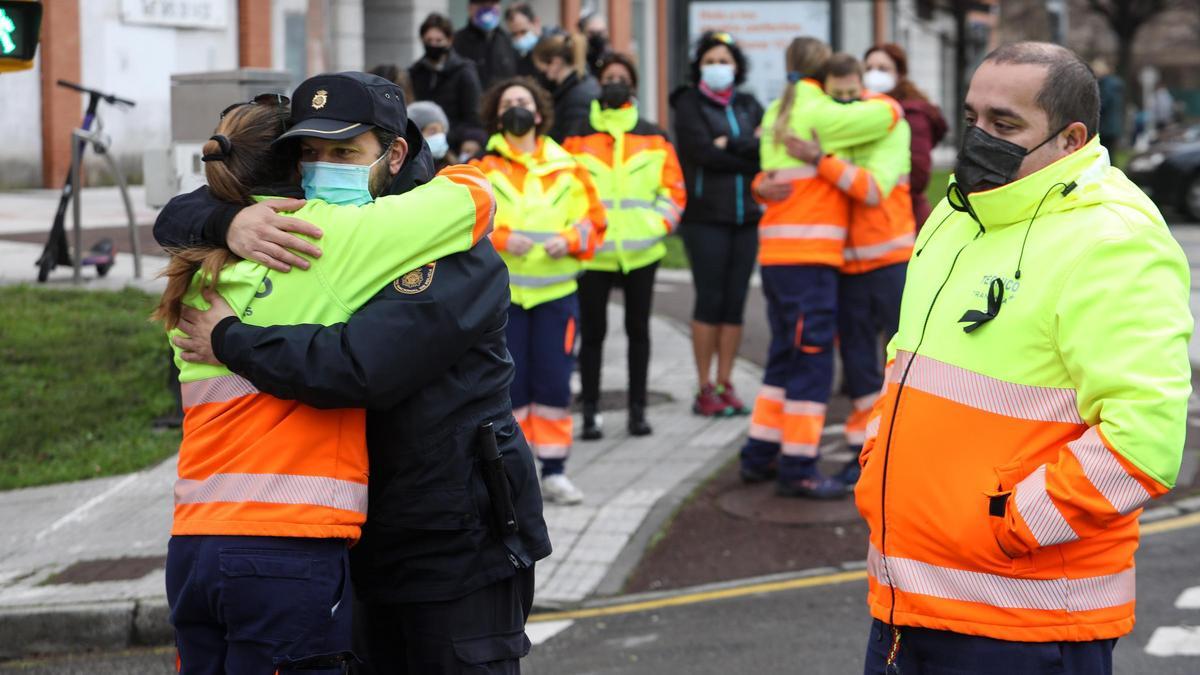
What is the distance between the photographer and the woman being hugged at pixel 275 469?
3203 millimetres

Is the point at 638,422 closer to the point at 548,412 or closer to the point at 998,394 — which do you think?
the point at 548,412

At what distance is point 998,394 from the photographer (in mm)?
3113

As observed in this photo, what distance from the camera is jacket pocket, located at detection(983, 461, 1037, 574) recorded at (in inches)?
120

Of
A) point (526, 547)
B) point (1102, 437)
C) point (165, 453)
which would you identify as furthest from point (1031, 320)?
point (165, 453)

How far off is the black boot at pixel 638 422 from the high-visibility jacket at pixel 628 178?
790mm

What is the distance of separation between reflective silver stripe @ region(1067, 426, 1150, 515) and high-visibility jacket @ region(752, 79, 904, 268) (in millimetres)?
4700

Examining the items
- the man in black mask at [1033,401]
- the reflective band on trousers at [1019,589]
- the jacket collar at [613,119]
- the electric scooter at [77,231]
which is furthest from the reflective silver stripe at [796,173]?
the electric scooter at [77,231]

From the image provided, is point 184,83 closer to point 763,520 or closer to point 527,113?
point 527,113

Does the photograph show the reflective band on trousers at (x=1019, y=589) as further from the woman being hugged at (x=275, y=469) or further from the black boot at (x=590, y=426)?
the black boot at (x=590, y=426)

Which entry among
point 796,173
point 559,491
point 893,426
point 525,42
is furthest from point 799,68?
point 525,42

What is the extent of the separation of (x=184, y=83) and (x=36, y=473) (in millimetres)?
2120

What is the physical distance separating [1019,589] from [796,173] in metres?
4.74

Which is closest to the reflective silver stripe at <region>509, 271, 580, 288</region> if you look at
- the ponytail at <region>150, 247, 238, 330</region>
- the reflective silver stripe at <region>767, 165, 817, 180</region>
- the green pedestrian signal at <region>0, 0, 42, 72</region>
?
the reflective silver stripe at <region>767, 165, 817, 180</region>

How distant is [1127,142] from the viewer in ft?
152
